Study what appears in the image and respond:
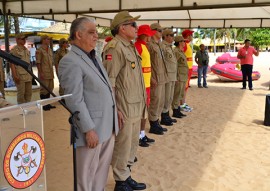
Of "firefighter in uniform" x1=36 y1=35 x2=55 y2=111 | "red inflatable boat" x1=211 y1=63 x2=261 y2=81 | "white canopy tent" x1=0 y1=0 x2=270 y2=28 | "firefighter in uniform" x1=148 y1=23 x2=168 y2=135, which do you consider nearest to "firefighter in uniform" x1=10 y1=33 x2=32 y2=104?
"firefighter in uniform" x1=36 y1=35 x2=55 y2=111

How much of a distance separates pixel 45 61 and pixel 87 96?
5.61m

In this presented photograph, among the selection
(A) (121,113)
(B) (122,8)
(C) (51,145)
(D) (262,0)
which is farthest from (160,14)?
(A) (121,113)

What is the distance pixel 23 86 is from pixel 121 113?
14.7 feet

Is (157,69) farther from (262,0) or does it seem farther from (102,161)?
(102,161)

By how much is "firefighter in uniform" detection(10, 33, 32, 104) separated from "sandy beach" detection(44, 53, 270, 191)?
2.18ft

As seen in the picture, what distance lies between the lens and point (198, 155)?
14.2 ft

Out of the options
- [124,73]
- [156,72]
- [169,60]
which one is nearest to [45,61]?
[169,60]

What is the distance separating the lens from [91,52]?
235 cm

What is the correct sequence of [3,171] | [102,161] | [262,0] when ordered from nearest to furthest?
[3,171] → [102,161] → [262,0]

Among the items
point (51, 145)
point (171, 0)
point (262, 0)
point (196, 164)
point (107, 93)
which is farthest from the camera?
point (171, 0)

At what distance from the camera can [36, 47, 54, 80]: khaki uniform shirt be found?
24.4 ft

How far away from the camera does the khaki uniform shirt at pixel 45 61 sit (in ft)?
24.4

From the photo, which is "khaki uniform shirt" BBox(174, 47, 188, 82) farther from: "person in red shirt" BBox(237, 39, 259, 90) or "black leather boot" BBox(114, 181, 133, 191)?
"person in red shirt" BBox(237, 39, 259, 90)

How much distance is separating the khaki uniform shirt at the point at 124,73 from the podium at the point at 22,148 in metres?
1.40
